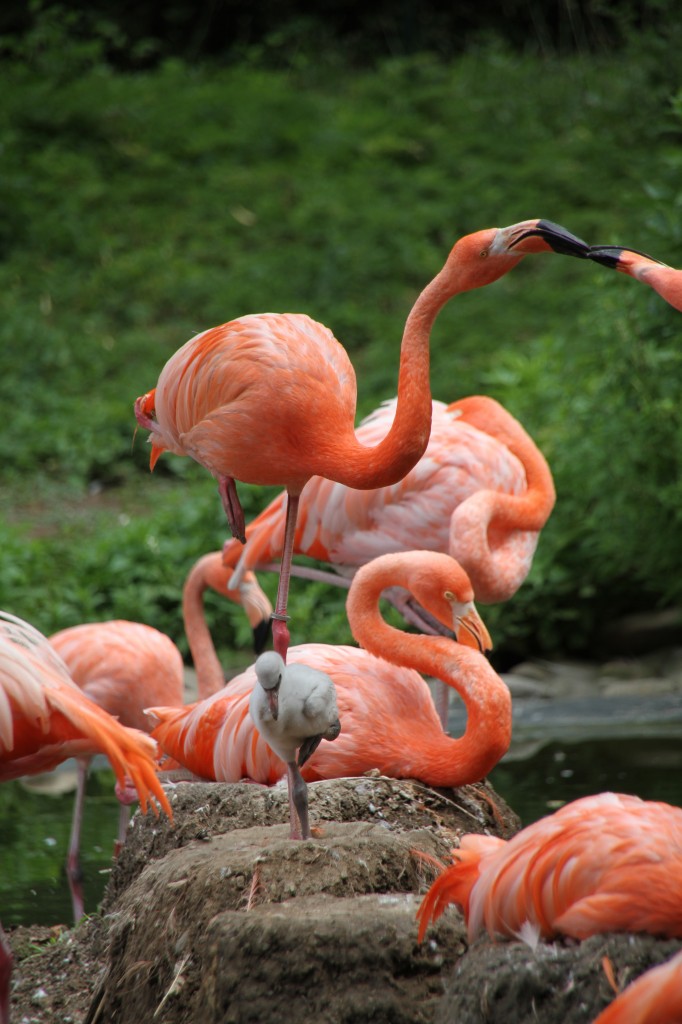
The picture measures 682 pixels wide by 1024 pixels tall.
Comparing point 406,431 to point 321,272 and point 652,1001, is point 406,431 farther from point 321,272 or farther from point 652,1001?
point 321,272

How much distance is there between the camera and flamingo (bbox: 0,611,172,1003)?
3.09m

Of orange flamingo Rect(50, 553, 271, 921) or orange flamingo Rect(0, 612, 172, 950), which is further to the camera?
orange flamingo Rect(50, 553, 271, 921)

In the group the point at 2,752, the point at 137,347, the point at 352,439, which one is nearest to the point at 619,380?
the point at 352,439

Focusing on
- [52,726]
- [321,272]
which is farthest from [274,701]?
[321,272]

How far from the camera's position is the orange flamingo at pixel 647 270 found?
9.65 ft

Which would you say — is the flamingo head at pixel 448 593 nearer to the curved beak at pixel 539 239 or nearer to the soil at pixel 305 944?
the soil at pixel 305 944

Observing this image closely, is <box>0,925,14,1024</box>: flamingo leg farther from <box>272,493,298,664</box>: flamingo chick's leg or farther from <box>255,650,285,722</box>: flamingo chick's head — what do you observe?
<box>272,493,298,664</box>: flamingo chick's leg

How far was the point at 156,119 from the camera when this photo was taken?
12344 millimetres

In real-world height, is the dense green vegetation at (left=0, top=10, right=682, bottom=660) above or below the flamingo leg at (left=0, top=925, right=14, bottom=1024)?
below

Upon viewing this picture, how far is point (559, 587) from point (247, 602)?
175 cm

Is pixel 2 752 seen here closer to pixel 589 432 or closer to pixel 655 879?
pixel 655 879

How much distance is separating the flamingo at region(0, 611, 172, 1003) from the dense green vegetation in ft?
10.2

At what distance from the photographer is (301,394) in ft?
11.5

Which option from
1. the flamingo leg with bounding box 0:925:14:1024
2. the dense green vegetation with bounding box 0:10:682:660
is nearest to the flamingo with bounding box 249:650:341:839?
the flamingo leg with bounding box 0:925:14:1024
